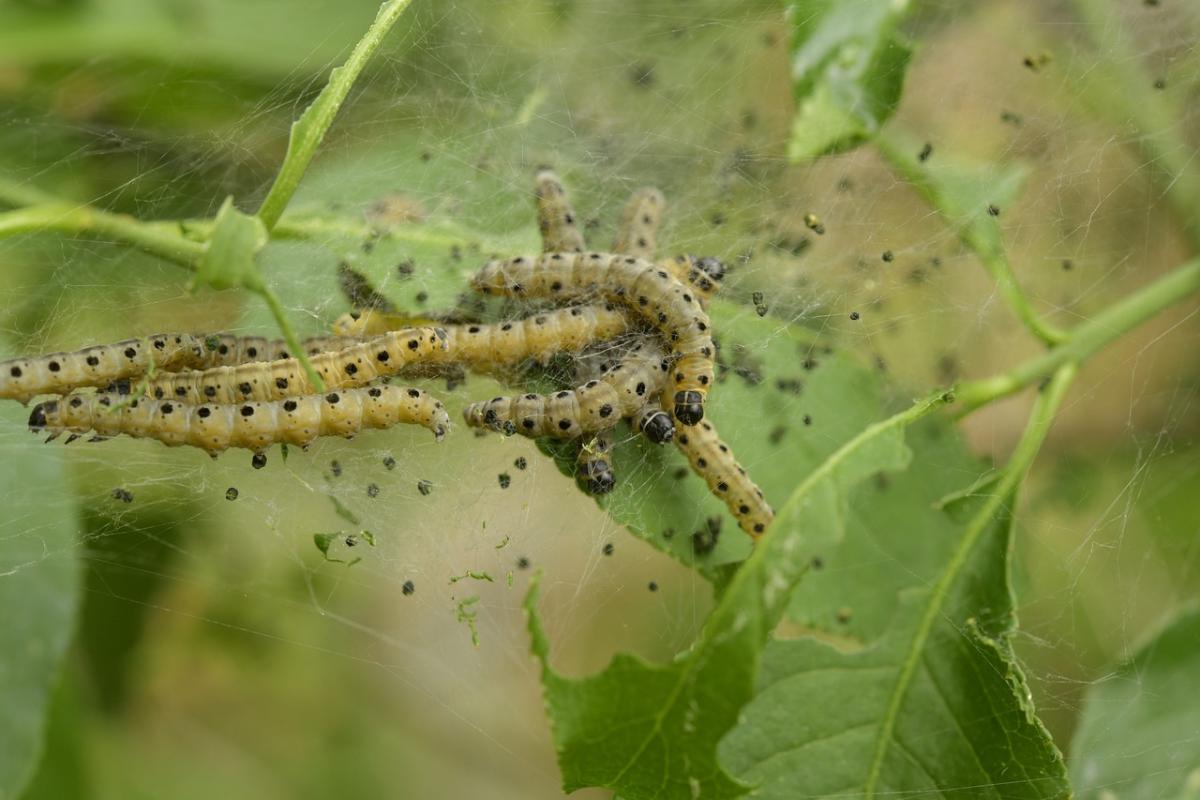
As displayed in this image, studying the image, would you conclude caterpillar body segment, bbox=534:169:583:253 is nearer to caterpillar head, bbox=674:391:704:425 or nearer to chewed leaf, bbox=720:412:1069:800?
caterpillar head, bbox=674:391:704:425

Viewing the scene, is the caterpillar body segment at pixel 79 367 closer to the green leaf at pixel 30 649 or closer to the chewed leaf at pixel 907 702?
the green leaf at pixel 30 649

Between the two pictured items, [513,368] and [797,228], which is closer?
[513,368]

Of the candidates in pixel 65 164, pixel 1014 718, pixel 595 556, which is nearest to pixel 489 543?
pixel 595 556

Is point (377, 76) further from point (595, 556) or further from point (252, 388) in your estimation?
point (595, 556)

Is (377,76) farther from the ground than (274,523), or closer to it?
farther from the ground

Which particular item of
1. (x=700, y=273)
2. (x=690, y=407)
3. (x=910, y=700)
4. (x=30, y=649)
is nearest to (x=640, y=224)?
(x=700, y=273)

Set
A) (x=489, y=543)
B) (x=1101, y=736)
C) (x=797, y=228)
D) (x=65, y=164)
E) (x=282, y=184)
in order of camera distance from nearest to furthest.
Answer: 1. (x=282, y=184)
2. (x=489, y=543)
3. (x=1101, y=736)
4. (x=797, y=228)
5. (x=65, y=164)

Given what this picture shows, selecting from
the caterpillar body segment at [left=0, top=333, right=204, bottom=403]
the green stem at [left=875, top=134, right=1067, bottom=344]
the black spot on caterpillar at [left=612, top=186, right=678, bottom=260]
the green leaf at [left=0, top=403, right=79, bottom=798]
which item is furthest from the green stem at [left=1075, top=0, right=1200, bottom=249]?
the green leaf at [left=0, top=403, right=79, bottom=798]

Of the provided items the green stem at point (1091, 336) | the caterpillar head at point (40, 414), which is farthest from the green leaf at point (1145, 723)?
the caterpillar head at point (40, 414)
